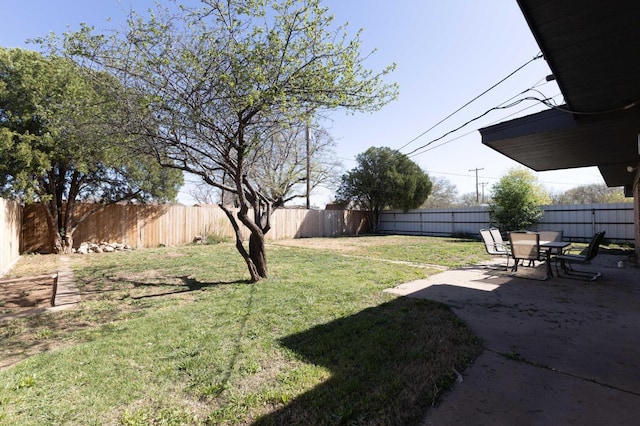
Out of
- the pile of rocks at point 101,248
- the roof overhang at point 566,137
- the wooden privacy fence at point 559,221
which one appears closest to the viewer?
the roof overhang at point 566,137

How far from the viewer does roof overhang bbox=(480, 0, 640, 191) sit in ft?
6.31

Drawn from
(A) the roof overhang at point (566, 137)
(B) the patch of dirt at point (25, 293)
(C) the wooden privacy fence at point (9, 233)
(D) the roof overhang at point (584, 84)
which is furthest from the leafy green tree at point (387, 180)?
(B) the patch of dirt at point (25, 293)

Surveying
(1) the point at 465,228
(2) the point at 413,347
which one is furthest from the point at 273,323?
(1) the point at 465,228

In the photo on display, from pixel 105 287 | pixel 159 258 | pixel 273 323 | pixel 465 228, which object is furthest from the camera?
pixel 465 228

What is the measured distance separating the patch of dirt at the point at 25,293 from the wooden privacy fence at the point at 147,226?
499cm

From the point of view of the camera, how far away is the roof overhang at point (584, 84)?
1924mm

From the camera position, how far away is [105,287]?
534cm

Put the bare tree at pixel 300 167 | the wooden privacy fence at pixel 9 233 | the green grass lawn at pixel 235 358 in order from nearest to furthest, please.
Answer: the green grass lawn at pixel 235 358 → the wooden privacy fence at pixel 9 233 → the bare tree at pixel 300 167

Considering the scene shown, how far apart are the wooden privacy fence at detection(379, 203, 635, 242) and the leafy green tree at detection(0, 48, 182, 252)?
14.0 meters

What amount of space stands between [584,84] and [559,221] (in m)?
13.2

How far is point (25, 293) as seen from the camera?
16.6 feet

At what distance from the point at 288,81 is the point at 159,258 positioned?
23.2 feet

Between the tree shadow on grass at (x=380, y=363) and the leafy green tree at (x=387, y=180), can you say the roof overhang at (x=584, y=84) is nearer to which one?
the tree shadow on grass at (x=380, y=363)

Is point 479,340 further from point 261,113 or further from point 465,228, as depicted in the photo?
point 465,228
